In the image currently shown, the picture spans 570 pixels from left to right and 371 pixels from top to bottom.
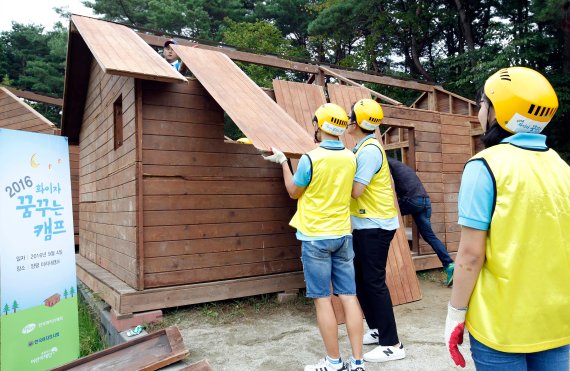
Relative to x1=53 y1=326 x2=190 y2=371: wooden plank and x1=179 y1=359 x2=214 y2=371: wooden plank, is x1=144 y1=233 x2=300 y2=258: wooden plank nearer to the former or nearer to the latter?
x1=53 y1=326 x2=190 y2=371: wooden plank

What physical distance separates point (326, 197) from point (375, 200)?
0.58 meters

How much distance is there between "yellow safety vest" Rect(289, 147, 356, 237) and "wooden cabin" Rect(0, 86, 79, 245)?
8748mm

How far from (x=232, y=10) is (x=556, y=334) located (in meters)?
26.3

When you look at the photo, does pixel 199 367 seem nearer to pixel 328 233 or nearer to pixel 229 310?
pixel 328 233

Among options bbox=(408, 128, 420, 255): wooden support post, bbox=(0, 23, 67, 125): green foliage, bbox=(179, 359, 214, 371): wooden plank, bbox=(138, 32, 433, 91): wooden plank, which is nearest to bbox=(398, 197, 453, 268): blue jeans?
bbox=(408, 128, 420, 255): wooden support post

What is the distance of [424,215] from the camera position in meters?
5.75

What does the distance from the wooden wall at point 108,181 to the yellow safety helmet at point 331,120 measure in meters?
2.24

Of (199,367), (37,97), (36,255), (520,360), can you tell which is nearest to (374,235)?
(199,367)

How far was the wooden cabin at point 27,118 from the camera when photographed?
10344 mm

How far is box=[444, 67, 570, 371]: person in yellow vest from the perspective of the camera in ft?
5.04

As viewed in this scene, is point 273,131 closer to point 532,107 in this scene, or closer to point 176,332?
point 176,332

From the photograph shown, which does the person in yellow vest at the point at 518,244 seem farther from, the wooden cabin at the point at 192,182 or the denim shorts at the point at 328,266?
the wooden cabin at the point at 192,182

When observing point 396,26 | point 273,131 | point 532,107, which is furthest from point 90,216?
point 396,26

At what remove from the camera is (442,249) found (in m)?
5.64
